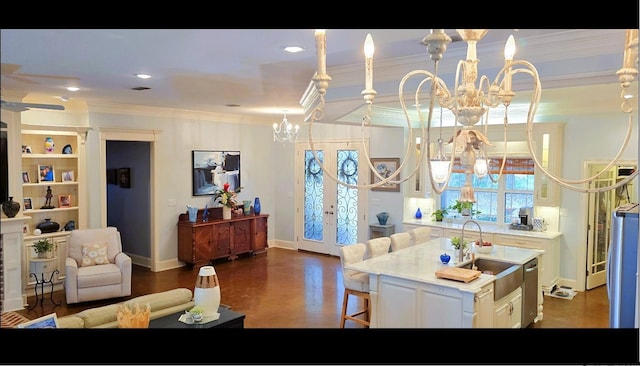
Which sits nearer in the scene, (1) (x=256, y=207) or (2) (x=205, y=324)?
(2) (x=205, y=324)

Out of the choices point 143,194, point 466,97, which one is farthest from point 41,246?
point 466,97

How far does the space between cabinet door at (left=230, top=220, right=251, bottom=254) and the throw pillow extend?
2.21 m

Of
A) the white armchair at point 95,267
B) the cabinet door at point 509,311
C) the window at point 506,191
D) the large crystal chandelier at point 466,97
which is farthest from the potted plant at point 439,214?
the large crystal chandelier at point 466,97

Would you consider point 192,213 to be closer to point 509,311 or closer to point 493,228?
point 493,228

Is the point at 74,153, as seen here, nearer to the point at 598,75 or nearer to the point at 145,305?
the point at 145,305

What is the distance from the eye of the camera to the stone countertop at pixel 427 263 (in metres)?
Result: 3.30

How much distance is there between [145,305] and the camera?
2971 mm

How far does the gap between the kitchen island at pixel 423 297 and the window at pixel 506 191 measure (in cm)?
263

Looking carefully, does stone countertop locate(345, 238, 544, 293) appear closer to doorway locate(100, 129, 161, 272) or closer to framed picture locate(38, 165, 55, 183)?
framed picture locate(38, 165, 55, 183)

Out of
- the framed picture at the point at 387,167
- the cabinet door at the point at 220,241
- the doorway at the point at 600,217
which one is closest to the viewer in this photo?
the doorway at the point at 600,217

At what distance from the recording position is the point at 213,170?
7.40m

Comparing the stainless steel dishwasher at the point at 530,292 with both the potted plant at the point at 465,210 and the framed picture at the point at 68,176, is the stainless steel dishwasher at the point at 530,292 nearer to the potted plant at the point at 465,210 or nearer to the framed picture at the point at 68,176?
the potted plant at the point at 465,210

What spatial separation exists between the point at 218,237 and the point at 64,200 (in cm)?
229
